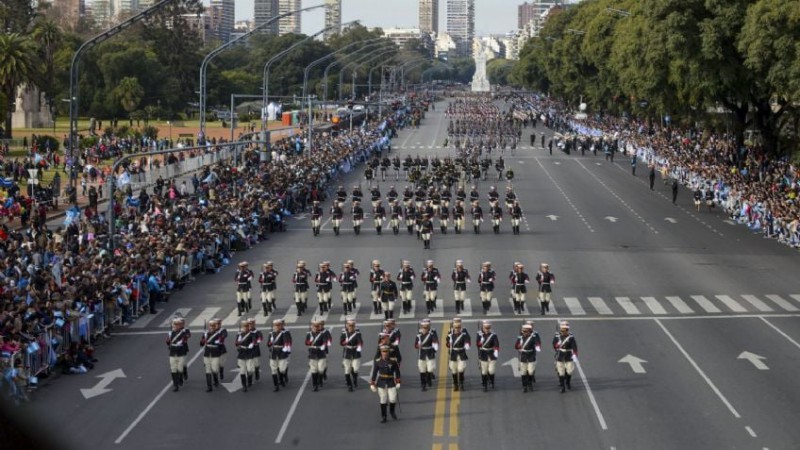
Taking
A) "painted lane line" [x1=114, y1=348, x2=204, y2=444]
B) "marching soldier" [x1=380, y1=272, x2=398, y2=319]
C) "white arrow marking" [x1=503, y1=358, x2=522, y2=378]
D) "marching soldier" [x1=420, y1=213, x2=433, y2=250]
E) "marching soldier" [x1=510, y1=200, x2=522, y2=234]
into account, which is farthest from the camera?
"marching soldier" [x1=510, y1=200, x2=522, y2=234]

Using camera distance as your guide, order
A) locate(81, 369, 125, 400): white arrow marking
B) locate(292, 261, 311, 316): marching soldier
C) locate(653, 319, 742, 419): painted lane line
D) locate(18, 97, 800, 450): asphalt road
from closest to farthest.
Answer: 1. locate(18, 97, 800, 450): asphalt road
2. locate(653, 319, 742, 419): painted lane line
3. locate(81, 369, 125, 400): white arrow marking
4. locate(292, 261, 311, 316): marching soldier

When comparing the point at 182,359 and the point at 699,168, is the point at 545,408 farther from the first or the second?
the point at 699,168

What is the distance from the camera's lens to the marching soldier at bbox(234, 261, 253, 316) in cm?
2972

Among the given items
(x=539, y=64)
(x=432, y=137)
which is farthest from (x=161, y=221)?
(x=539, y=64)

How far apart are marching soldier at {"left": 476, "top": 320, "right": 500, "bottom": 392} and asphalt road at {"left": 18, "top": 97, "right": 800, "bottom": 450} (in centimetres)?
34

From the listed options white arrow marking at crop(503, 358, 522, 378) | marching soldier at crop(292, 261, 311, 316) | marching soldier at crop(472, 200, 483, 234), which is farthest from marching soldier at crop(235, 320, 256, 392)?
marching soldier at crop(472, 200, 483, 234)

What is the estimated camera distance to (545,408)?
20266mm

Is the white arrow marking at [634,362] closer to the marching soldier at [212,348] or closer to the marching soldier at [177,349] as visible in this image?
the marching soldier at [212,348]

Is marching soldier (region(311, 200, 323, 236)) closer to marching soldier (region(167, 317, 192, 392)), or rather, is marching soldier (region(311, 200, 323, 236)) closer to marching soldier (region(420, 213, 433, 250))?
marching soldier (region(420, 213, 433, 250))

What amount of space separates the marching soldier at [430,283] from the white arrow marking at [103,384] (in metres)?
9.21

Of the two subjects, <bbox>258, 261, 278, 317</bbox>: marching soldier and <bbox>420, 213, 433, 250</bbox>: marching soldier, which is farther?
<bbox>420, 213, 433, 250</bbox>: marching soldier

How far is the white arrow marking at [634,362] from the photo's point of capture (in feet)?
77.6

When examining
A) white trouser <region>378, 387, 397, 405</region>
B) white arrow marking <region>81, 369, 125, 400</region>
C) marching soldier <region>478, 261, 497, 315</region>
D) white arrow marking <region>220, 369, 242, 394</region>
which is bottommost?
white arrow marking <region>81, 369, 125, 400</region>

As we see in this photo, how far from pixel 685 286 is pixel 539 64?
Answer: 158 metres
